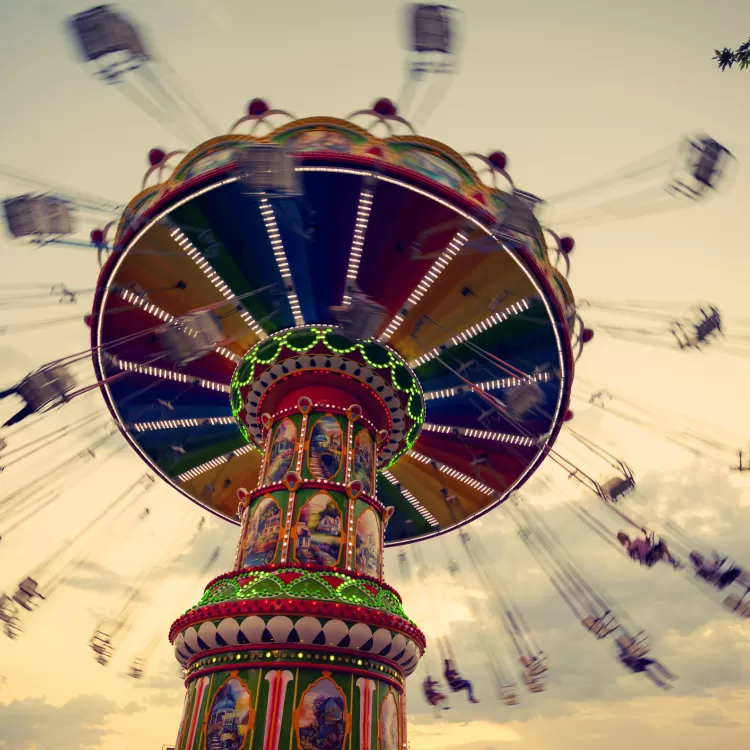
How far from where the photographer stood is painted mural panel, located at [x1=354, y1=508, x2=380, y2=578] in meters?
9.33

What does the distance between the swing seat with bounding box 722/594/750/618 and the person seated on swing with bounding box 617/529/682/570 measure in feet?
3.32

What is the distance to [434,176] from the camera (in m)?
9.12

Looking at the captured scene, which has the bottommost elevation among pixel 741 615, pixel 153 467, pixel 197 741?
pixel 197 741

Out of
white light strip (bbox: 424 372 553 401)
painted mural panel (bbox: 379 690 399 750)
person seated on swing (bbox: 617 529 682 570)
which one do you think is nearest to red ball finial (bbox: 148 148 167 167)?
white light strip (bbox: 424 372 553 401)

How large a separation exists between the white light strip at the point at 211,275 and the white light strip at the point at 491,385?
3.65 meters

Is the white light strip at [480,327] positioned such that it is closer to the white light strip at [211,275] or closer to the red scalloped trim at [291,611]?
the white light strip at [211,275]

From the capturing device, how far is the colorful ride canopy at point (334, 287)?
9211mm

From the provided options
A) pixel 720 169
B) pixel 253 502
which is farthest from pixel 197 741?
pixel 720 169

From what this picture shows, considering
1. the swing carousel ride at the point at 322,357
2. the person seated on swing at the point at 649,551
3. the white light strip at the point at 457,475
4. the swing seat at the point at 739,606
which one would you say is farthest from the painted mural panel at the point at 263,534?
the swing seat at the point at 739,606

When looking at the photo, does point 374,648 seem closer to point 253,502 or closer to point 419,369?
point 253,502

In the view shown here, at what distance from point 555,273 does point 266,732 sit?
8.24 meters

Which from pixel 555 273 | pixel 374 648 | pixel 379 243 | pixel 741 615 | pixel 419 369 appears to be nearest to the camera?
pixel 374 648

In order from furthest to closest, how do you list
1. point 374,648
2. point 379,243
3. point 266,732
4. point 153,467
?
point 153,467 → point 379,243 → point 374,648 → point 266,732

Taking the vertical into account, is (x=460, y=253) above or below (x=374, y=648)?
above
